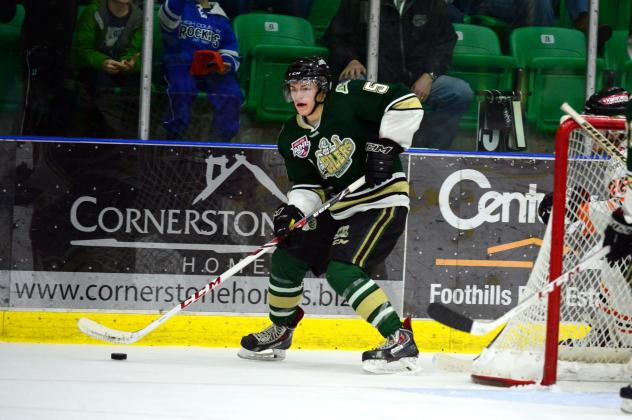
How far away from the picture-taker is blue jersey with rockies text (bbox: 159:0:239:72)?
5215 millimetres

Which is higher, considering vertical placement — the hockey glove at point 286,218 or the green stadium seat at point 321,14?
the green stadium seat at point 321,14

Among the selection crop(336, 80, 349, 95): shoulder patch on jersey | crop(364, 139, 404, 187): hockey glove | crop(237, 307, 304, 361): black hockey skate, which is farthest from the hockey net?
crop(237, 307, 304, 361): black hockey skate

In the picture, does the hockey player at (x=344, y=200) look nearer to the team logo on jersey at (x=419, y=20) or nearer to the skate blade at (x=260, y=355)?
the skate blade at (x=260, y=355)

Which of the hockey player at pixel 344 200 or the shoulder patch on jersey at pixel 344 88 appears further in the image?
the shoulder patch on jersey at pixel 344 88

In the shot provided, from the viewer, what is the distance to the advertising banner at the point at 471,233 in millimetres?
5000

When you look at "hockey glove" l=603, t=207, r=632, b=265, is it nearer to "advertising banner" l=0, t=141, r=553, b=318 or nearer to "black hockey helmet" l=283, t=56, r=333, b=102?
"black hockey helmet" l=283, t=56, r=333, b=102

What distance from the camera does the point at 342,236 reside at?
13.8 feet

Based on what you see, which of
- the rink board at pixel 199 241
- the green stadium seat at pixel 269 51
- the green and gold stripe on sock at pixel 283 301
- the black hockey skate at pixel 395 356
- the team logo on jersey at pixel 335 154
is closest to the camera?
the black hockey skate at pixel 395 356

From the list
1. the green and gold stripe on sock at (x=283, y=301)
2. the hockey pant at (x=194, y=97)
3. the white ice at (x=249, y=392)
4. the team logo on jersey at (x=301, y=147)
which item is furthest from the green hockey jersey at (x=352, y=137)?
the hockey pant at (x=194, y=97)

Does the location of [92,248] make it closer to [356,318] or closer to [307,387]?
[356,318]

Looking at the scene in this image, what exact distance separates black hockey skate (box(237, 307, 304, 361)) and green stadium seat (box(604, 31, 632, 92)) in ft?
6.36

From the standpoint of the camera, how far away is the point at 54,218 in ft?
16.1

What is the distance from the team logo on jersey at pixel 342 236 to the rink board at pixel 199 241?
30.8 inches

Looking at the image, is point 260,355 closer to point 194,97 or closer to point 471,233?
point 471,233
